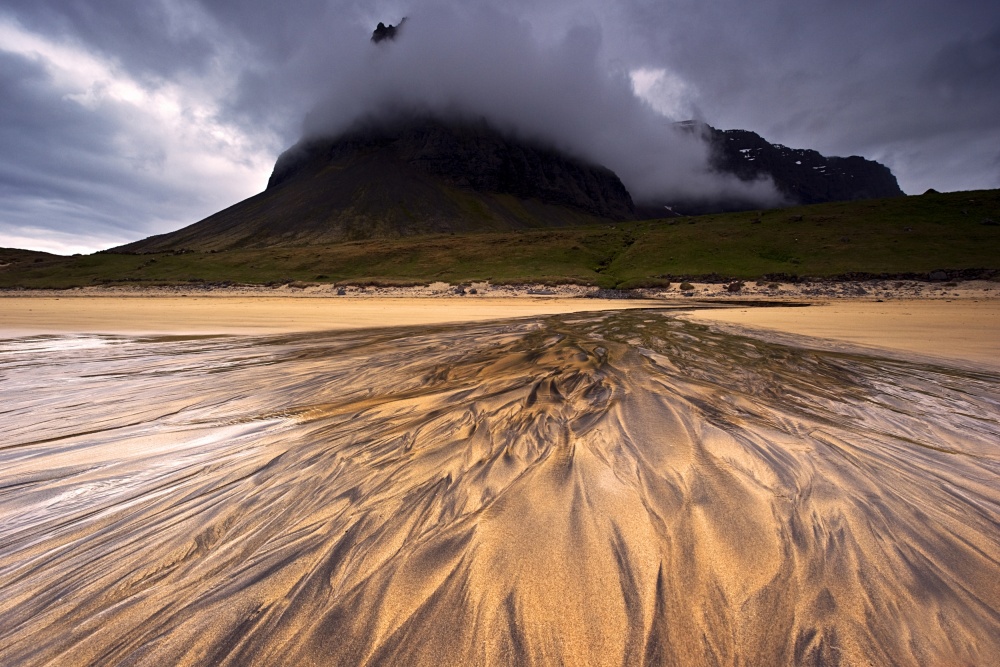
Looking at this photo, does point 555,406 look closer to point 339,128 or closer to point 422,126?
point 422,126

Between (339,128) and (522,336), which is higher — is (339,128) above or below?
above

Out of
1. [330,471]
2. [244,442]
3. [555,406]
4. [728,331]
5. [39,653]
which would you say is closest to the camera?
[39,653]

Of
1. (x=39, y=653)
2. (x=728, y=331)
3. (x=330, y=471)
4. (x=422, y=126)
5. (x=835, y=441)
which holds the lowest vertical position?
(x=728, y=331)

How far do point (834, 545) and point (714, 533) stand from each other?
51 cm

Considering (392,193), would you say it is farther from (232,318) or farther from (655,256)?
(232,318)

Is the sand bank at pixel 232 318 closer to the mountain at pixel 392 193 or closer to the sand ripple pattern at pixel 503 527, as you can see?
the sand ripple pattern at pixel 503 527

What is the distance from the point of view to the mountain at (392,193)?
130m

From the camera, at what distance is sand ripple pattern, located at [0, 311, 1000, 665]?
1.37 meters

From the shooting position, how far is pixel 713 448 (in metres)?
2.87

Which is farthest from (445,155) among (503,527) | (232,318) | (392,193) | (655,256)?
(503,527)

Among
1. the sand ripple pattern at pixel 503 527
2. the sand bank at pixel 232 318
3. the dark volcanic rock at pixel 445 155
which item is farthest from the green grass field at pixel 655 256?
the dark volcanic rock at pixel 445 155

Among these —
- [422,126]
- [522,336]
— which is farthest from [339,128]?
[522,336]

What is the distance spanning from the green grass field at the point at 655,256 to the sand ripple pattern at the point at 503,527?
3459 centimetres

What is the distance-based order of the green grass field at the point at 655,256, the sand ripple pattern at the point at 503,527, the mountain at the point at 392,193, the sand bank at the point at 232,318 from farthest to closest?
the mountain at the point at 392,193 → the green grass field at the point at 655,256 → the sand bank at the point at 232,318 → the sand ripple pattern at the point at 503,527
